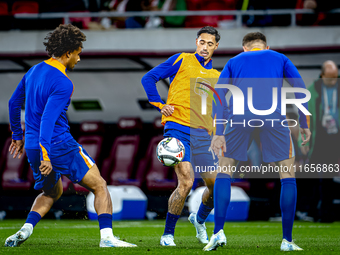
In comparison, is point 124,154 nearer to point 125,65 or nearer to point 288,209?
point 125,65

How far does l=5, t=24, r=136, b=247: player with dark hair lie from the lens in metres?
3.78

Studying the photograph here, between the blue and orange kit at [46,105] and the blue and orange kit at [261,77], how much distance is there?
1226 mm

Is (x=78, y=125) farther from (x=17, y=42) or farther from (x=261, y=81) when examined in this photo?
(x=261, y=81)

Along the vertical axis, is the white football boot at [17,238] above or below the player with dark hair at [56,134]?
below

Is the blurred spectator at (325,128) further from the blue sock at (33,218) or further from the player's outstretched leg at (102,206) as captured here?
the blue sock at (33,218)

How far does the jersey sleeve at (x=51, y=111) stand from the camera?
146 inches

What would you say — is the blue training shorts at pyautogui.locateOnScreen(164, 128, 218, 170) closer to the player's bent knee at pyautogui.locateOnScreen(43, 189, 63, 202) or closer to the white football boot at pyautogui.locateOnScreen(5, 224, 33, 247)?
the player's bent knee at pyautogui.locateOnScreen(43, 189, 63, 202)

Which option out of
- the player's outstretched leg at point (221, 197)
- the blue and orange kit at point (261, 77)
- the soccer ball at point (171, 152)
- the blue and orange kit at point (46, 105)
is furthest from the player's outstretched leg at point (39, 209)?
the blue and orange kit at point (261, 77)

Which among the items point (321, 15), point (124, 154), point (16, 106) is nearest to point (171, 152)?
point (16, 106)

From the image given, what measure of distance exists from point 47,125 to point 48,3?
275 inches

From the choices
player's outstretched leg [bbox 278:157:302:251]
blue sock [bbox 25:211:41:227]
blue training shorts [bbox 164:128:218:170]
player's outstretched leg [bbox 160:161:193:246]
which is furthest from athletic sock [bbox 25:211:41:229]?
player's outstretched leg [bbox 278:157:302:251]

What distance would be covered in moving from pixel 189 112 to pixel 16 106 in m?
1.50

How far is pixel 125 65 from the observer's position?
9273 millimetres

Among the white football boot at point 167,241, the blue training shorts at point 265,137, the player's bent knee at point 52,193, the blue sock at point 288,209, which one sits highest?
the blue training shorts at point 265,137
